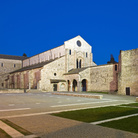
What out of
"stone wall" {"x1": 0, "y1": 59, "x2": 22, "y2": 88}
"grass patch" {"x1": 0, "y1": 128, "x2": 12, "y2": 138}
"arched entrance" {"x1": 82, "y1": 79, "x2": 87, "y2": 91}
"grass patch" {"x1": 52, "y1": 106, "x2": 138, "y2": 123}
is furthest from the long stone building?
"grass patch" {"x1": 0, "y1": 128, "x2": 12, "y2": 138}

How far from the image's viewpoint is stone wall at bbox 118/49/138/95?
28312mm

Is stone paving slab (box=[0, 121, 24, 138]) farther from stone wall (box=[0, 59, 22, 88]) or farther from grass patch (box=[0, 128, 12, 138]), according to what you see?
stone wall (box=[0, 59, 22, 88])

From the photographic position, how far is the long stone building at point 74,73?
112 feet

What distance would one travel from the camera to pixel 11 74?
6056 centimetres

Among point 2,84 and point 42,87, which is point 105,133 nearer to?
point 42,87

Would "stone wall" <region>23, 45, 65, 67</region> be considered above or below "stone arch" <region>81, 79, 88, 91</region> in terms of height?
above

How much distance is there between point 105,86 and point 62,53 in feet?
54.5

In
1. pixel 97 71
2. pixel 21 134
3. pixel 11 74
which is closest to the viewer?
pixel 21 134

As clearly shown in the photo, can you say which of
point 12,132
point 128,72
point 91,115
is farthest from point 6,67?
point 12,132

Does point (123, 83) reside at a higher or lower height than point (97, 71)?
lower

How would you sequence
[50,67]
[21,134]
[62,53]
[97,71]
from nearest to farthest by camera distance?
[21,134] < [97,71] < [50,67] < [62,53]

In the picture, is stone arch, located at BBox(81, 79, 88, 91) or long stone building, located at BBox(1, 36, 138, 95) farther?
stone arch, located at BBox(81, 79, 88, 91)

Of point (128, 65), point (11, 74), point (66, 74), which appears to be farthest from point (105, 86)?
point (11, 74)

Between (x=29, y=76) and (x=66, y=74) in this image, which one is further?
(x=29, y=76)
